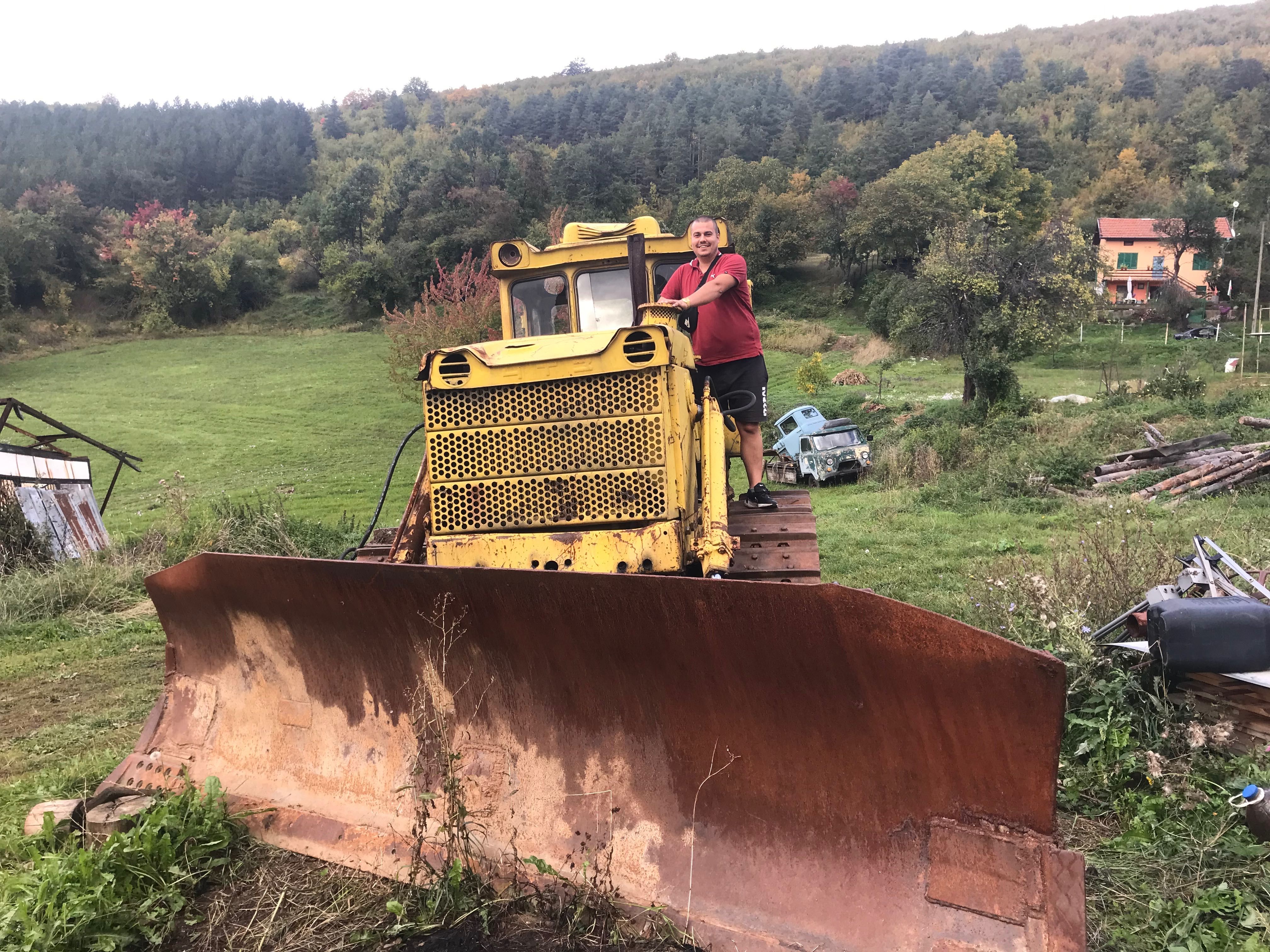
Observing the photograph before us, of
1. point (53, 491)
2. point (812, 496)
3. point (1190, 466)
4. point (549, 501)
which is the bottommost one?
point (812, 496)

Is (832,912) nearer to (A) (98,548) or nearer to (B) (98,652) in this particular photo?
(B) (98,652)

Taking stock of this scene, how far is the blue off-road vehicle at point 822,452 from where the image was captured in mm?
20688

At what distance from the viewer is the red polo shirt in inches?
203

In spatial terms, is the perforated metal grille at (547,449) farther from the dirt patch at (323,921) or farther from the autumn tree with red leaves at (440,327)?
the autumn tree with red leaves at (440,327)

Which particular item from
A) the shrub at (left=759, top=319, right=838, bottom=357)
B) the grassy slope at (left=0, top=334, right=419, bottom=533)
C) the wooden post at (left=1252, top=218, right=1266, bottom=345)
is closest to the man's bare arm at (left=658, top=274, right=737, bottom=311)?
the grassy slope at (left=0, top=334, right=419, bottom=533)

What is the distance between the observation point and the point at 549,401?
12.9 ft

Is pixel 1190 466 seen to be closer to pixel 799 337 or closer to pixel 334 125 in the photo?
pixel 799 337

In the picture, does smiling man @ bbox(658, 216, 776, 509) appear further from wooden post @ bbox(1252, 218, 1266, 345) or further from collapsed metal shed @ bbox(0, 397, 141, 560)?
wooden post @ bbox(1252, 218, 1266, 345)

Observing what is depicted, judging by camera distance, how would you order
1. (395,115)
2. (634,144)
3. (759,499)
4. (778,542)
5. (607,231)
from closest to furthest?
1. (778,542)
2. (759,499)
3. (607,231)
4. (634,144)
5. (395,115)

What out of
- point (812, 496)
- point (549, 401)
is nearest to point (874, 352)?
point (812, 496)

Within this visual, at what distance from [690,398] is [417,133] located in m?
111

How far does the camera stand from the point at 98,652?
7.89 metres

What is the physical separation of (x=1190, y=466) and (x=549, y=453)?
14.3 meters

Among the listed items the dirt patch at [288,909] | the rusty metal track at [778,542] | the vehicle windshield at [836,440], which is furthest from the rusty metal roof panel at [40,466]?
the vehicle windshield at [836,440]
